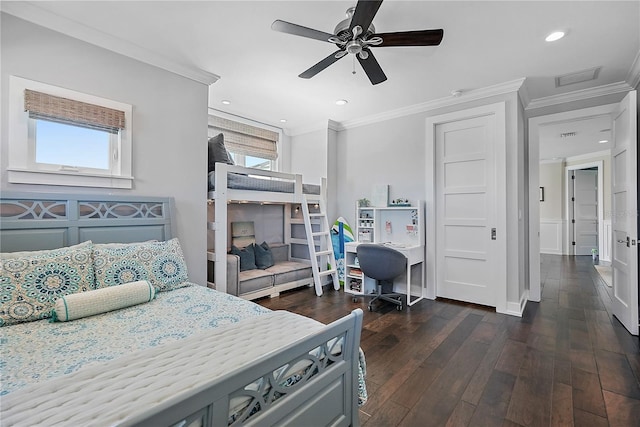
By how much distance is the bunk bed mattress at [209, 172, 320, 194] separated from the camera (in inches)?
130

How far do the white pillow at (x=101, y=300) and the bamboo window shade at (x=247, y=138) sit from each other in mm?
2759

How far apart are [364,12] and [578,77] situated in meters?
2.85

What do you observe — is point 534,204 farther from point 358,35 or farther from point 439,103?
point 358,35

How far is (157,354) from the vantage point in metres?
1.21

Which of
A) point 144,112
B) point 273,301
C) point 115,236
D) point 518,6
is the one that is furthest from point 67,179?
point 518,6

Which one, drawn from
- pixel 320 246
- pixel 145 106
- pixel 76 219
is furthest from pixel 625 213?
pixel 76 219

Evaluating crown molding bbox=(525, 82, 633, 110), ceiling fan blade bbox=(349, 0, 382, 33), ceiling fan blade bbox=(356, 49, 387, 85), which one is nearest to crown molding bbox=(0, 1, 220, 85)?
ceiling fan blade bbox=(356, 49, 387, 85)

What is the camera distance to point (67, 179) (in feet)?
7.39

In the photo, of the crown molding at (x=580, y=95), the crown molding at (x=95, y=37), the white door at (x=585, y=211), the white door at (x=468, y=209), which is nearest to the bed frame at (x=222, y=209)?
the crown molding at (x=95, y=37)

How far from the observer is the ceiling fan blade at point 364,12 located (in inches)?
63.9

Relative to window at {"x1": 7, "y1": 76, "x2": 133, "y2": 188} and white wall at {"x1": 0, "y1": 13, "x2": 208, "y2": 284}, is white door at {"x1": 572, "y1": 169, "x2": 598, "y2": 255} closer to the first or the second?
white wall at {"x1": 0, "y1": 13, "x2": 208, "y2": 284}

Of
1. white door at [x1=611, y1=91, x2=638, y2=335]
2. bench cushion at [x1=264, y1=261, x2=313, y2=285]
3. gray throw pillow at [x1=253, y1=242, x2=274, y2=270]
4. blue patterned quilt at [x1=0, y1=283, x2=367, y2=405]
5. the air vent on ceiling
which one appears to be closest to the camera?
blue patterned quilt at [x1=0, y1=283, x2=367, y2=405]

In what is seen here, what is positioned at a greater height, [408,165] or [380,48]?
[380,48]

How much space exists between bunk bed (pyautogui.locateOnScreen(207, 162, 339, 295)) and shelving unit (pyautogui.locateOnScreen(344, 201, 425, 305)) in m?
0.32
